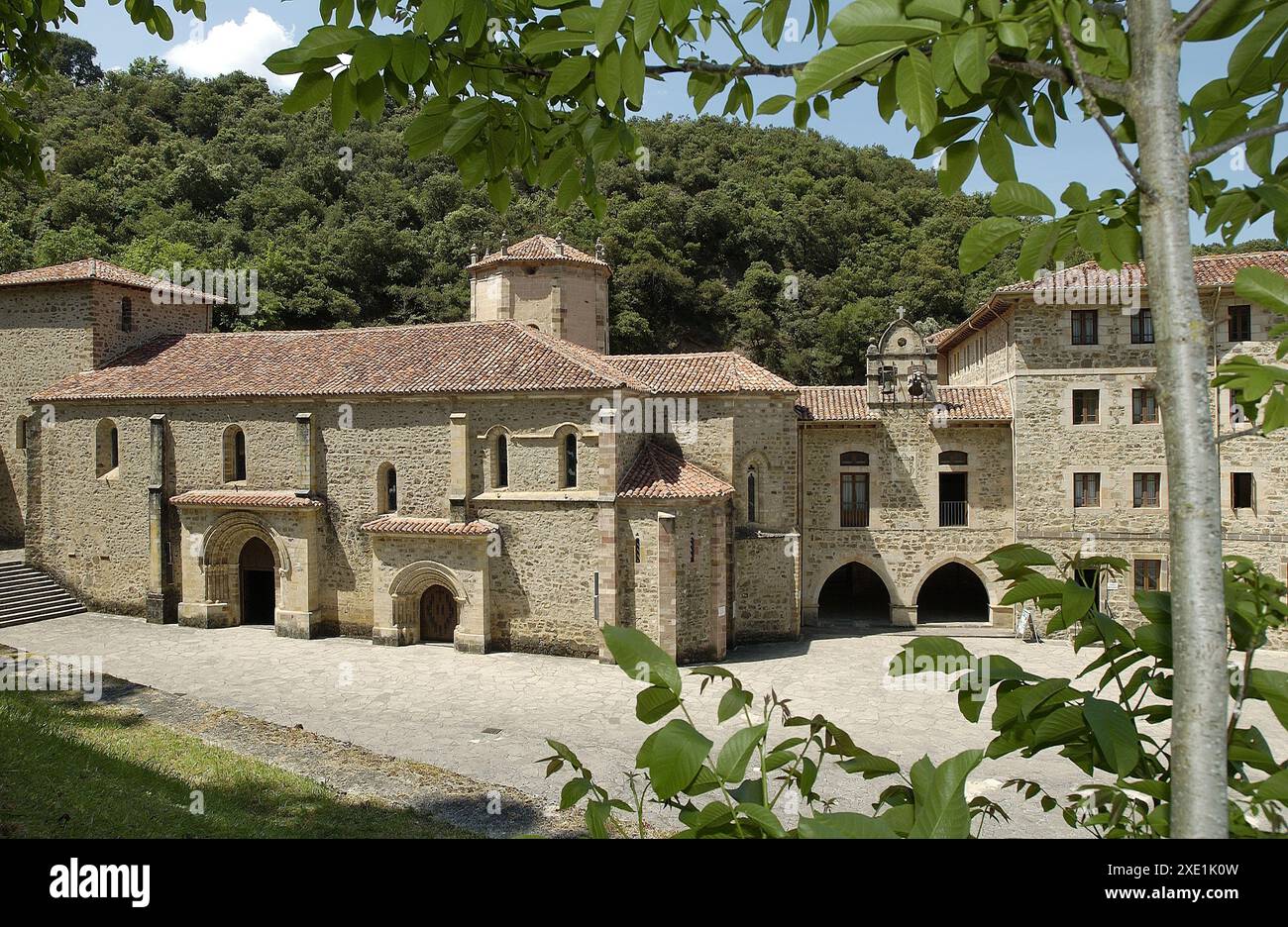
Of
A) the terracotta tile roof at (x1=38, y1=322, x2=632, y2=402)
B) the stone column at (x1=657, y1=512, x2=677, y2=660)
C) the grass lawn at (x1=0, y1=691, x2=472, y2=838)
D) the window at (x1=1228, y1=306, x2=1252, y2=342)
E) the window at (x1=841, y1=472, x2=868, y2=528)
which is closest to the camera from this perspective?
the grass lawn at (x1=0, y1=691, x2=472, y2=838)

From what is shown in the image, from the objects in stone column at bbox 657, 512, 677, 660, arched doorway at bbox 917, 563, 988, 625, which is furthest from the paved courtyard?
arched doorway at bbox 917, 563, 988, 625

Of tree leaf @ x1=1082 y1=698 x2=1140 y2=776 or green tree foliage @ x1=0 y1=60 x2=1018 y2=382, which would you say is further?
green tree foliage @ x1=0 y1=60 x2=1018 y2=382

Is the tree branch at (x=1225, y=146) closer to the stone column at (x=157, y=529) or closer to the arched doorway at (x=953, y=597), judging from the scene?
the arched doorway at (x=953, y=597)

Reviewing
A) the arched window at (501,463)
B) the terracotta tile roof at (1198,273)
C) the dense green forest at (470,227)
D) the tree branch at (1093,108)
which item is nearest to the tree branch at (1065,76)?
the tree branch at (1093,108)

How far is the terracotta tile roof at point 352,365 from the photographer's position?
1859cm

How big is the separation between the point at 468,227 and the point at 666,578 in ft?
114

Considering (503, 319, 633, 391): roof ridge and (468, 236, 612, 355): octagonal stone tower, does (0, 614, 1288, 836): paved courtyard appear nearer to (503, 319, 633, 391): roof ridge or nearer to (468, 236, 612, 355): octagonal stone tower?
(503, 319, 633, 391): roof ridge

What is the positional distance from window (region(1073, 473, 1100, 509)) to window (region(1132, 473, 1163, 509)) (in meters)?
0.98

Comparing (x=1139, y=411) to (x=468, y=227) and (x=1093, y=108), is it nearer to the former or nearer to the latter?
(x=1093, y=108)

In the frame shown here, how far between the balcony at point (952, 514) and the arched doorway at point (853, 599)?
2.59 meters

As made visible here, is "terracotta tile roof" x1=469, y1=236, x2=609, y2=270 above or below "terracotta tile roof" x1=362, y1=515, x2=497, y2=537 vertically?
above

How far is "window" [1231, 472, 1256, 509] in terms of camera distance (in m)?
20.0

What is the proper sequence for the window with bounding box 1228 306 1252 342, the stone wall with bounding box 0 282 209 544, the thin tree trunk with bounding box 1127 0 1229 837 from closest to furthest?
the thin tree trunk with bounding box 1127 0 1229 837 < the window with bounding box 1228 306 1252 342 < the stone wall with bounding box 0 282 209 544

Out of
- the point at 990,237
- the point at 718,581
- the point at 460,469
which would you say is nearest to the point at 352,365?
the point at 460,469
